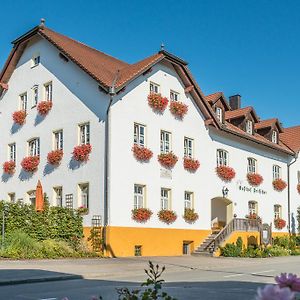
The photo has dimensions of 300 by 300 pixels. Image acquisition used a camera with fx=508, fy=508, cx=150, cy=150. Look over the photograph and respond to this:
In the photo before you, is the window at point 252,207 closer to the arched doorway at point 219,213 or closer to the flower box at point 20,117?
the arched doorway at point 219,213

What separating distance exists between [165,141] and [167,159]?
119cm

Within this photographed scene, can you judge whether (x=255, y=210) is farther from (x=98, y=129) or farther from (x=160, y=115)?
(x=98, y=129)

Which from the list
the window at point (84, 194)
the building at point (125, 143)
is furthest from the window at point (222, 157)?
the window at point (84, 194)

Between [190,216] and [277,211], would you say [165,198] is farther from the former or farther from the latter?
[277,211]

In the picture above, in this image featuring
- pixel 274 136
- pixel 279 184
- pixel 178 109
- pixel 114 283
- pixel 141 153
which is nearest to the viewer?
pixel 114 283

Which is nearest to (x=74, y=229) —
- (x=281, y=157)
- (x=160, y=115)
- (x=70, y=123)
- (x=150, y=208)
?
(x=150, y=208)

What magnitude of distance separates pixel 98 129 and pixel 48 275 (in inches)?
417

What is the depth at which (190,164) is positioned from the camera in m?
27.0

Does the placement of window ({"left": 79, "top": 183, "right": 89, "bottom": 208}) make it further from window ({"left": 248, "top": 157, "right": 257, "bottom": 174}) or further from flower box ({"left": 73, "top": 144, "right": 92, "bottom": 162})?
window ({"left": 248, "top": 157, "right": 257, "bottom": 174})

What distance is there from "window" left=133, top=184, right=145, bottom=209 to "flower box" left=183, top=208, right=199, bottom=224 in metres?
3.22

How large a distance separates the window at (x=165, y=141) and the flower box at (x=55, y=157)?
16.5ft

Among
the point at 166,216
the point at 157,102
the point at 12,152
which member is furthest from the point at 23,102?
the point at 166,216

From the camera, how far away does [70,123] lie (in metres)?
25.2

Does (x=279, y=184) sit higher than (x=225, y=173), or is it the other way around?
(x=225, y=173)
